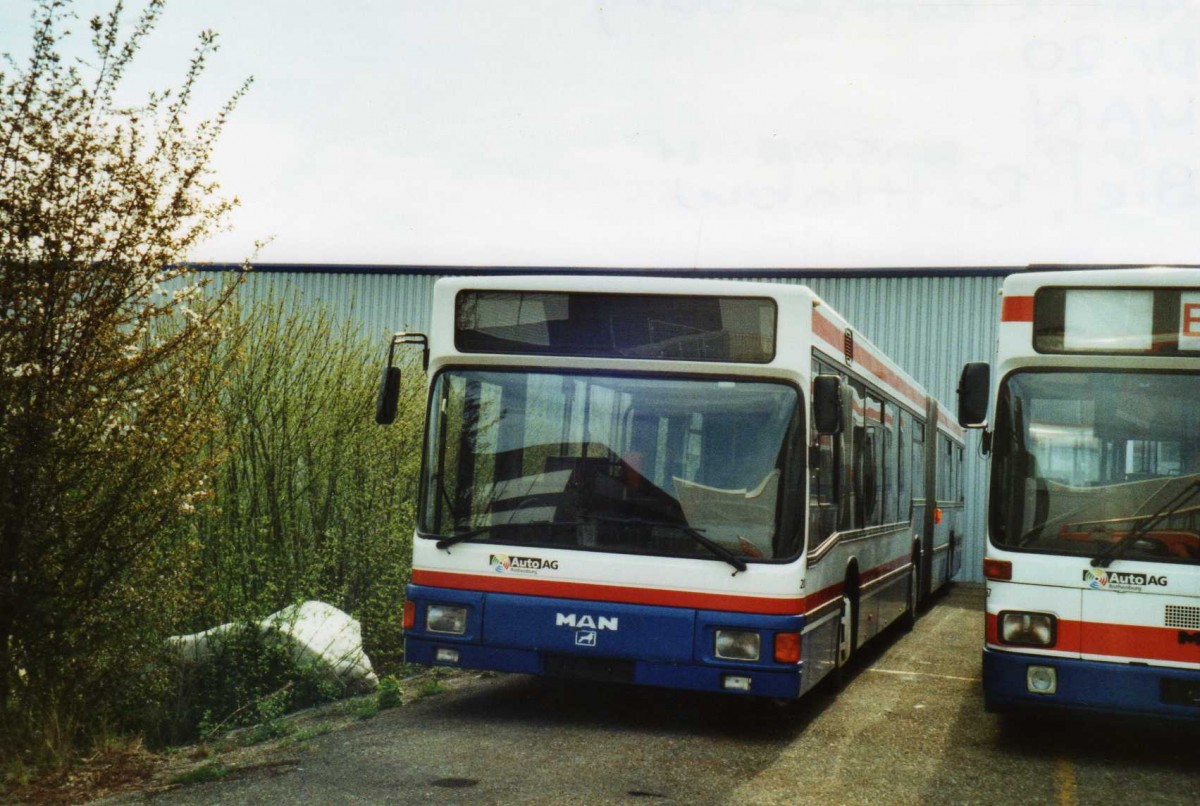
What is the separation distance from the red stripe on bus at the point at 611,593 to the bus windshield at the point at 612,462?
0.23m

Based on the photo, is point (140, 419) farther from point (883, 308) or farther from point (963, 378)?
point (883, 308)

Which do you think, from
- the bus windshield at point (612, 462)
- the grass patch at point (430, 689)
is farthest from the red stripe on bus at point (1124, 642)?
the grass patch at point (430, 689)

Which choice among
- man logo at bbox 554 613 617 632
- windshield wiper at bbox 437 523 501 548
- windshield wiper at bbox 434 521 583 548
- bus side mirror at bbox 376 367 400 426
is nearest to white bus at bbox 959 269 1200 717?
man logo at bbox 554 613 617 632

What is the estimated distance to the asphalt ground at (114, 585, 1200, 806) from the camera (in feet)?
21.6

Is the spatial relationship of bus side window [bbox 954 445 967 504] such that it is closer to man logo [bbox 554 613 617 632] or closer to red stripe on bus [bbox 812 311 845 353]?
red stripe on bus [bbox 812 311 845 353]

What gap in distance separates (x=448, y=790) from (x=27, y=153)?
15.5 feet

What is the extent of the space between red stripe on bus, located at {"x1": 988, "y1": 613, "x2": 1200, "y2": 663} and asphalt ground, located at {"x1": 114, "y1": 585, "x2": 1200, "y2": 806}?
71 centimetres

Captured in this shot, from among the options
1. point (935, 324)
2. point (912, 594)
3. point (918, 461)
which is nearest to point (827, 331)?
point (918, 461)

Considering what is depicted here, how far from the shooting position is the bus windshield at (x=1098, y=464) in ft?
24.2

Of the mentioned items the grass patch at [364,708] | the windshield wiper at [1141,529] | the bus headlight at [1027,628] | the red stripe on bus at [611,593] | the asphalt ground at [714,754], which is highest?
the windshield wiper at [1141,529]

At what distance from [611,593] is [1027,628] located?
8.00 feet

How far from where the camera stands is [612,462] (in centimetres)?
793

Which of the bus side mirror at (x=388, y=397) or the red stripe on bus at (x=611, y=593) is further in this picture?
the bus side mirror at (x=388, y=397)

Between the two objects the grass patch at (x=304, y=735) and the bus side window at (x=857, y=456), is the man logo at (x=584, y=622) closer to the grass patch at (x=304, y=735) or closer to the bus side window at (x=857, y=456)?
the grass patch at (x=304, y=735)
